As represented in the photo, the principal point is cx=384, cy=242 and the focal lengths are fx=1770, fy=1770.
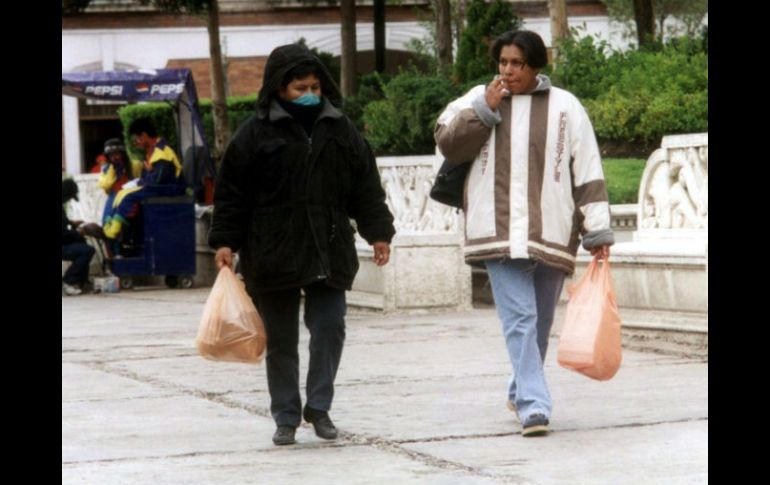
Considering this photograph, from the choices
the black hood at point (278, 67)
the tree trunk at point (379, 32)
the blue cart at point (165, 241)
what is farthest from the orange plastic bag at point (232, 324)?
the tree trunk at point (379, 32)

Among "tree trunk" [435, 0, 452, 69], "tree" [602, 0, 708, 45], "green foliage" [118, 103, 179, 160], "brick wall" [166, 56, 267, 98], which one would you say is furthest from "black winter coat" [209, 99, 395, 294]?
"brick wall" [166, 56, 267, 98]

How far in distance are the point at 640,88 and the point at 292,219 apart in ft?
40.4

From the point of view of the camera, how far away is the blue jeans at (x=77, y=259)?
65.8 feet

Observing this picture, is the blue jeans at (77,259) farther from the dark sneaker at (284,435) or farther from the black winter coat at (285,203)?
the dark sneaker at (284,435)

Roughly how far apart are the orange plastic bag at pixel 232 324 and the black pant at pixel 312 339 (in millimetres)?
70

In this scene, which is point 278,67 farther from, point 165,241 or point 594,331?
point 165,241

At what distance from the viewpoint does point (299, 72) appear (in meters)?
7.84

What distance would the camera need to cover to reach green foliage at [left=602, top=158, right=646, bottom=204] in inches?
724

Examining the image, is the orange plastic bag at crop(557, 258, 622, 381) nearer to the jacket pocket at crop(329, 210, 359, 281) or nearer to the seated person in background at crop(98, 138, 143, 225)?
the jacket pocket at crop(329, 210, 359, 281)

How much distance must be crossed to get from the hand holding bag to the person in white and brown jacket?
0.28ft
